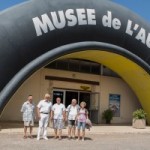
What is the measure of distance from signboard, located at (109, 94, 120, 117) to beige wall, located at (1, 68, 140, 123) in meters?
0.23

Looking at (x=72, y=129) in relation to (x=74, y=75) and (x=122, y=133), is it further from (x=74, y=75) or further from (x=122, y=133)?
(x=74, y=75)

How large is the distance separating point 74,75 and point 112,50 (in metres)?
3.71

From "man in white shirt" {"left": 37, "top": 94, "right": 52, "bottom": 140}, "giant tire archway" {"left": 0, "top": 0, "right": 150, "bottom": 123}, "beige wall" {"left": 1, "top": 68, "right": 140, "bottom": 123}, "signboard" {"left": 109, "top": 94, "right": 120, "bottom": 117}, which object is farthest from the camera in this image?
"signboard" {"left": 109, "top": 94, "right": 120, "bottom": 117}

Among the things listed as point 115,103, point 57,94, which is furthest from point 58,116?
point 115,103

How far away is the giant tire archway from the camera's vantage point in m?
15.6

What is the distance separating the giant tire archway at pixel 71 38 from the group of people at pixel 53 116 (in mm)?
1849

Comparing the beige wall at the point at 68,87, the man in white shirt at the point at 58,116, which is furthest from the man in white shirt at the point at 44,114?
the beige wall at the point at 68,87

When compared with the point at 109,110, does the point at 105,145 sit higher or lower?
lower

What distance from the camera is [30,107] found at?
45.2 ft

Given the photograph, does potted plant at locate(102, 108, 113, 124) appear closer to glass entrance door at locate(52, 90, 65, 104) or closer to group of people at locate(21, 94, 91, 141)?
glass entrance door at locate(52, 90, 65, 104)

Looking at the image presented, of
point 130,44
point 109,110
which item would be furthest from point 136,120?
point 130,44

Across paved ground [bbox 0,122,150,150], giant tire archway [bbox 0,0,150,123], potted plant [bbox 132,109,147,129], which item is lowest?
paved ground [bbox 0,122,150,150]

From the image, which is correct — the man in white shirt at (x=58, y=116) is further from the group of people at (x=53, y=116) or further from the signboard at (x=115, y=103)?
the signboard at (x=115, y=103)

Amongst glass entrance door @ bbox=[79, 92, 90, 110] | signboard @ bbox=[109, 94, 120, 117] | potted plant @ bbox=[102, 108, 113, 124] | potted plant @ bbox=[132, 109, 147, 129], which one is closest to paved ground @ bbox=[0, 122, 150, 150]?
potted plant @ bbox=[132, 109, 147, 129]
